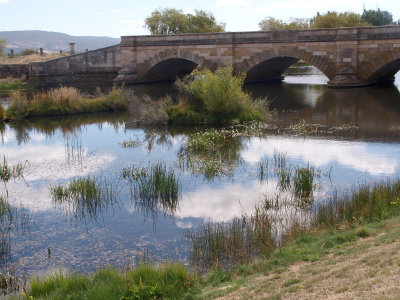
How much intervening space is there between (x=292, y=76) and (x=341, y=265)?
3704cm

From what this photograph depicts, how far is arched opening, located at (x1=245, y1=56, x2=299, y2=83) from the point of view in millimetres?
33750

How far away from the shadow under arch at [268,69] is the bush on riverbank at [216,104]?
12.2m

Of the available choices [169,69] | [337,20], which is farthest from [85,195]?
[337,20]

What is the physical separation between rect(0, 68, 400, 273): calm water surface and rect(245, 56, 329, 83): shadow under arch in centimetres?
1024

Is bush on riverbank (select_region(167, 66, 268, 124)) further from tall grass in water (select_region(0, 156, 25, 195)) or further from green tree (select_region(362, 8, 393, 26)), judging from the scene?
green tree (select_region(362, 8, 393, 26))

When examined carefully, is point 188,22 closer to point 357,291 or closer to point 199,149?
point 199,149

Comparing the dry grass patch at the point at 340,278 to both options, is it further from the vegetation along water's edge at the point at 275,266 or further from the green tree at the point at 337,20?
the green tree at the point at 337,20

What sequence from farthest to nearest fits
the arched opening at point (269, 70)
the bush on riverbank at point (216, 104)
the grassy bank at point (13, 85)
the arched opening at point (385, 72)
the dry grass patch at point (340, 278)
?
the grassy bank at point (13, 85), the arched opening at point (269, 70), the arched opening at point (385, 72), the bush on riverbank at point (216, 104), the dry grass patch at point (340, 278)

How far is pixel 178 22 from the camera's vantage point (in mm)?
52094

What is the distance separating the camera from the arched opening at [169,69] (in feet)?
125

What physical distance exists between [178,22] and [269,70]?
Result: 736 inches

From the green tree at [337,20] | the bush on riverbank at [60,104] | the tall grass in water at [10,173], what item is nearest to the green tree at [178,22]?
the green tree at [337,20]

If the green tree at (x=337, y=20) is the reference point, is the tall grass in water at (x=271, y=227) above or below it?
below

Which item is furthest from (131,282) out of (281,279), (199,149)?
(199,149)
